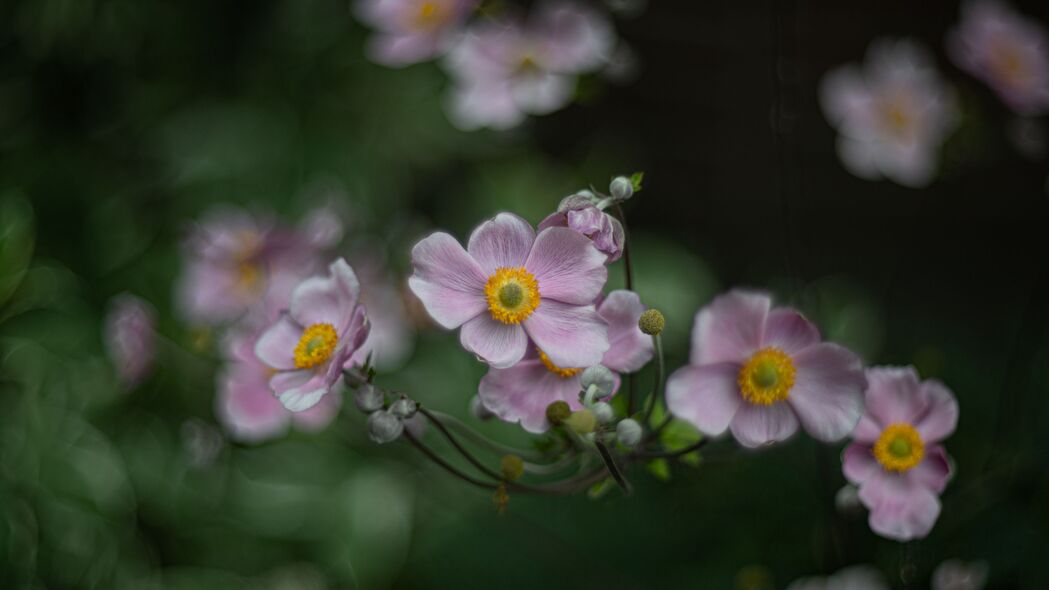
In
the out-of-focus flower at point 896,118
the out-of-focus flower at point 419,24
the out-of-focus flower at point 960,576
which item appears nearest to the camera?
the out-of-focus flower at point 960,576

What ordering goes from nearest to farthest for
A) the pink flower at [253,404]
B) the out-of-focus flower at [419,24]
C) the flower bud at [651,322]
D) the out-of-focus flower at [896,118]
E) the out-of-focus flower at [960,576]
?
1. the flower bud at [651,322]
2. the out-of-focus flower at [960,576]
3. the pink flower at [253,404]
4. the out-of-focus flower at [419,24]
5. the out-of-focus flower at [896,118]

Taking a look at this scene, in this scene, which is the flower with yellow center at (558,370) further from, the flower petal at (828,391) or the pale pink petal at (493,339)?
the flower petal at (828,391)

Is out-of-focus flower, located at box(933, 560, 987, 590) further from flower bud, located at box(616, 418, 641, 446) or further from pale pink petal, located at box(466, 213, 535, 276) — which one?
pale pink petal, located at box(466, 213, 535, 276)

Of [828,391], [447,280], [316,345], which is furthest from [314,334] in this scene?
[828,391]

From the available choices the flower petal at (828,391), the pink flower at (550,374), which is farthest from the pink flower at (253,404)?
the flower petal at (828,391)

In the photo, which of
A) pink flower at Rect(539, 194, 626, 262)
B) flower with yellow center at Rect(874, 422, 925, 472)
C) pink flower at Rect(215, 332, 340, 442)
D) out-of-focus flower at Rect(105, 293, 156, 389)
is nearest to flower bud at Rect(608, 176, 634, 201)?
pink flower at Rect(539, 194, 626, 262)

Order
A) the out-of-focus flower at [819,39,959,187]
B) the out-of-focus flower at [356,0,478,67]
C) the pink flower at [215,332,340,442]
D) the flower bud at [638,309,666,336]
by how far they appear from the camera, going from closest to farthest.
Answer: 1. the flower bud at [638,309,666,336]
2. the pink flower at [215,332,340,442]
3. the out-of-focus flower at [356,0,478,67]
4. the out-of-focus flower at [819,39,959,187]

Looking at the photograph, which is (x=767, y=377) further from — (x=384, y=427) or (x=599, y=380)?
(x=384, y=427)

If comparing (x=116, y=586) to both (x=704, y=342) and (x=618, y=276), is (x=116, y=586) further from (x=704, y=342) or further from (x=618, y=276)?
(x=704, y=342)
